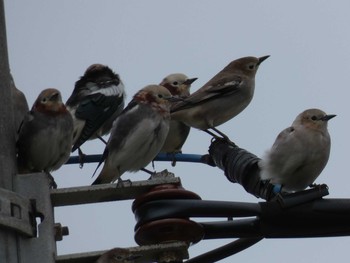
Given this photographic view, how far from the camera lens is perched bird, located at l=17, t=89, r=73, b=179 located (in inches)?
291

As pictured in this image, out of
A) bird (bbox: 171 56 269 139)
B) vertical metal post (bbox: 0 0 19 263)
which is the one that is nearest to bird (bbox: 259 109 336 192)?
vertical metal post (bbox: 0 0 19 263)

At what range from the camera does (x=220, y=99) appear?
12430mm

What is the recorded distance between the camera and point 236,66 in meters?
13.3

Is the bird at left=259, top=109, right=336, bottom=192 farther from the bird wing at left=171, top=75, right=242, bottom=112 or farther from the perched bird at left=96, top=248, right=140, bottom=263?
the bird wing at left=171, top=75, right=242, bottom=112

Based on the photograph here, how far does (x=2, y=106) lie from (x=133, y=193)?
2.90ft

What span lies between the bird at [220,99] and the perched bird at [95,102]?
3.37 feet

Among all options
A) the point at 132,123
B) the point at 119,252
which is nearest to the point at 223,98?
the point at 132,123

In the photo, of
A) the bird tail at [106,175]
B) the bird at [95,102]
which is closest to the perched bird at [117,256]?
the bird tail at [106,175]

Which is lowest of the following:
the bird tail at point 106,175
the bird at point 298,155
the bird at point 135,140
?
the bird at point 298,155

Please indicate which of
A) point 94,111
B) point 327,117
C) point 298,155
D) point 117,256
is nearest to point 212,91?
point 94,111

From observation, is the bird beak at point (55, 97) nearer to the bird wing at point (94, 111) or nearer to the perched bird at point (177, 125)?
the perched bird at point (177, 125)

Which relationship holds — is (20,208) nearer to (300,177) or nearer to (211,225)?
(211,225)

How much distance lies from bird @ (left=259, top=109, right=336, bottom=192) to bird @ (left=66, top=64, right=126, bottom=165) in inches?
154

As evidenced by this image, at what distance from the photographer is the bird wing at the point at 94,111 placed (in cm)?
1255
